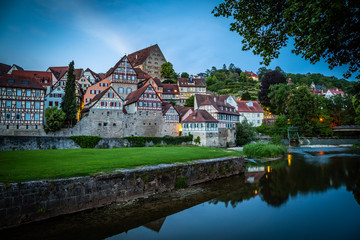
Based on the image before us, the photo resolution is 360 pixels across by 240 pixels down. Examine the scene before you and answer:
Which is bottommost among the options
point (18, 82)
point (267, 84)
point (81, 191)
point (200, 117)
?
point (81, 191)

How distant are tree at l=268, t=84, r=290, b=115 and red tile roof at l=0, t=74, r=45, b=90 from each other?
5293 centimetres

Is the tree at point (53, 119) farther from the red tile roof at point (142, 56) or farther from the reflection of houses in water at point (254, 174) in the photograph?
the red tile roof at point (142, 56)

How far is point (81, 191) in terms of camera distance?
9625 mm

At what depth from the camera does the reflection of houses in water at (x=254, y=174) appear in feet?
56.2

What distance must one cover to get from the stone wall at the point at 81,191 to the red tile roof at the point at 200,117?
2333 centimetres

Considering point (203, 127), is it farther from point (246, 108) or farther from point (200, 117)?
point (246, 108)

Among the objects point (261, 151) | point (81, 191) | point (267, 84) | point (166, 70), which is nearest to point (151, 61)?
point (166, 70)

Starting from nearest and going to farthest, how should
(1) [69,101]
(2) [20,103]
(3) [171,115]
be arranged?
(2) [20,103]
(1) [69,101]
(3) [171,115]

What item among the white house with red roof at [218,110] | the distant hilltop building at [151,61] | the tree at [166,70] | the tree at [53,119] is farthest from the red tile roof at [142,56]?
the tree at [53,119]

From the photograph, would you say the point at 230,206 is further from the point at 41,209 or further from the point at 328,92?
the point at 328,92

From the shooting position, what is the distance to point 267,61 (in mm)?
9305

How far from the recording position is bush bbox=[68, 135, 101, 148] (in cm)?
2563

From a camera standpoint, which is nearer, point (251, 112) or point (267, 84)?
point (251, 112)

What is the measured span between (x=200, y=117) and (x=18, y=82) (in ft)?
95.0
